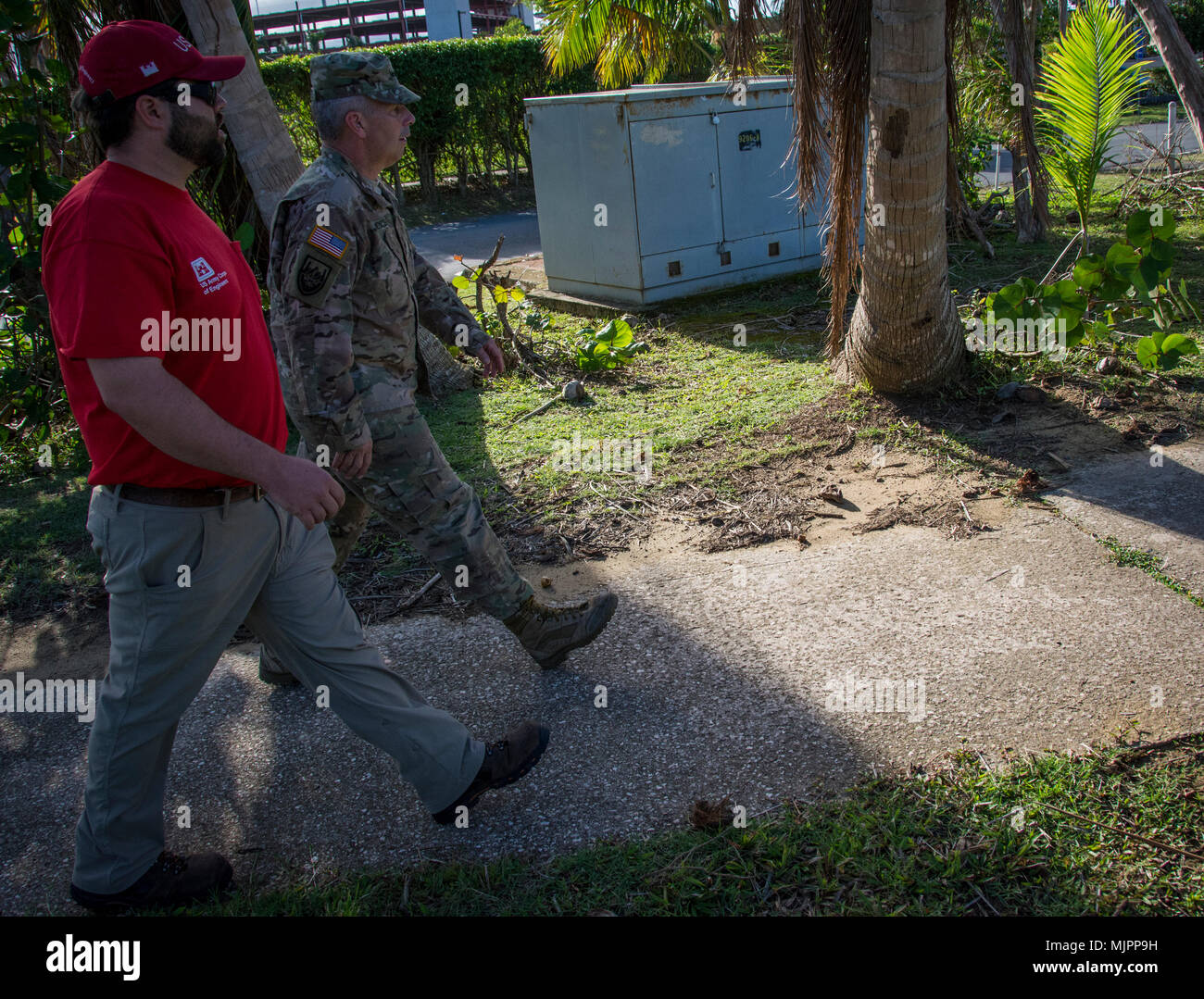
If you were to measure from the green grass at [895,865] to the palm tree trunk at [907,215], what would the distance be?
319 cm

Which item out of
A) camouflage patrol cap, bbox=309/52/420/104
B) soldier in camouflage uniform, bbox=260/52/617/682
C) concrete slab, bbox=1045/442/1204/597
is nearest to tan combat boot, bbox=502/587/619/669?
soldier in camouflage uniform, bbox=260/52/617/682

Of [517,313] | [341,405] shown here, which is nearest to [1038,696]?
[341,405]

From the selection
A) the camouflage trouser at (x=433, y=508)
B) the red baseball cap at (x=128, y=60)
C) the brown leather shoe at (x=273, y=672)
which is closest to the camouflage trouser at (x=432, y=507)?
the camouflage trouser at (x=433, y=508)

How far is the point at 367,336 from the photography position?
303 cm

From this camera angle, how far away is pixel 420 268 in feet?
Answer: 11.3

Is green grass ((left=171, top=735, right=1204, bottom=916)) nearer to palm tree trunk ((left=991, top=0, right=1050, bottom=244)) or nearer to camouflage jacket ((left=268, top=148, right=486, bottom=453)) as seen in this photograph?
camouflage jacket ((left=268, top=148, right=486, bottom=453))

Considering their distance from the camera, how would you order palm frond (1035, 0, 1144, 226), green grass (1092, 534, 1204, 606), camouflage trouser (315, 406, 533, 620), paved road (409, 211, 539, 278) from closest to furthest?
camouflage trouser (315, 406, 533, 620), green grass (1092, 534, 1204, 606), palm frond (1035, 0, 1144, 226), paved road (409, 211, 539, 278)

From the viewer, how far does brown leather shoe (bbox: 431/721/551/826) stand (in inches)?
106

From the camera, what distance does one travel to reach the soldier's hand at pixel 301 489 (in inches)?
86.4

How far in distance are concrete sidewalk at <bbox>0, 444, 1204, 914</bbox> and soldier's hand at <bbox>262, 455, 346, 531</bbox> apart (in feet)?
3.50

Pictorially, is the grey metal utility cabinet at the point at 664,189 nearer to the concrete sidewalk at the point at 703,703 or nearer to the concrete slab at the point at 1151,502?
the concrete slab at the point at 1151,502

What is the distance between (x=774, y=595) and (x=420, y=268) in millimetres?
1850

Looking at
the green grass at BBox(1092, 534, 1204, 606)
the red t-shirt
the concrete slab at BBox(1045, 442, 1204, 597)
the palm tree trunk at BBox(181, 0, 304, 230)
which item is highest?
the palm tree trunk at BBox(181, 0, 304, 230)

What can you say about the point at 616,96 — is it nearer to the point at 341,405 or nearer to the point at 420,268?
the point at 420,268
